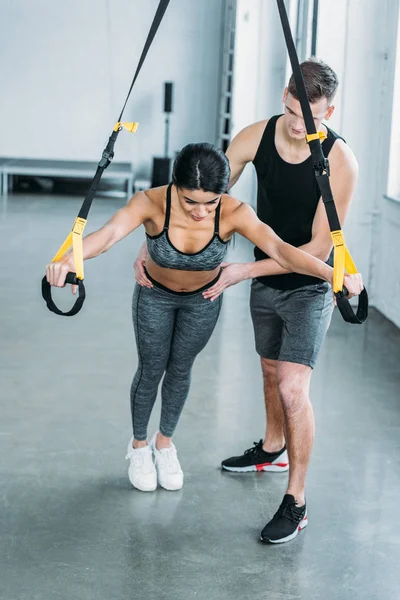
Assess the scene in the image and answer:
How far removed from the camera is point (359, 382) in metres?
5.00

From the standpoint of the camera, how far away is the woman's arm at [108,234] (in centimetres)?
246

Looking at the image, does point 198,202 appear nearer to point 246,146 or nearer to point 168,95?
point 246,146

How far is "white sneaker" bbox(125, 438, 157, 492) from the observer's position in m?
3.46

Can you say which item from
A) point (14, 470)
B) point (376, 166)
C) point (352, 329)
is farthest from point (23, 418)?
point (376, 166)

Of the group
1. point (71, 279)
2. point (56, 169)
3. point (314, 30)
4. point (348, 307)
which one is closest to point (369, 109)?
point (314, 30)

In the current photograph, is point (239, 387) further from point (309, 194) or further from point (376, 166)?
point (376, 166)

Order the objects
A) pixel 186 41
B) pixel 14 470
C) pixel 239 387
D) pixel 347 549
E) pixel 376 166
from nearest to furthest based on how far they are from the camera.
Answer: pixel 347 549
pixel 14 470
pixel 239 387
pixel 376 166
pixel 186 41

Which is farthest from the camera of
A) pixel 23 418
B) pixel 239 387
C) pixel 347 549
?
pixel 239 387

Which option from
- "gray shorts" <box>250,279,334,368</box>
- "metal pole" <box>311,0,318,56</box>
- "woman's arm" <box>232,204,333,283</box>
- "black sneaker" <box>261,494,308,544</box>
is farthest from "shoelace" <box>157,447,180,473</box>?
"metal pole" <box>311,0,318,56</box>

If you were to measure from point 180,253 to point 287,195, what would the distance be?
454 millimetres

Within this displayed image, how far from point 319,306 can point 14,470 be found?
1.45 meters

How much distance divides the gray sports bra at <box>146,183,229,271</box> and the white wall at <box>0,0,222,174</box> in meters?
10.2

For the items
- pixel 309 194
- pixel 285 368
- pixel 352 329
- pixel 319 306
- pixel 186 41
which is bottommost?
pixel 352 329

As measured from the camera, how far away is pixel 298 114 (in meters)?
2.85
